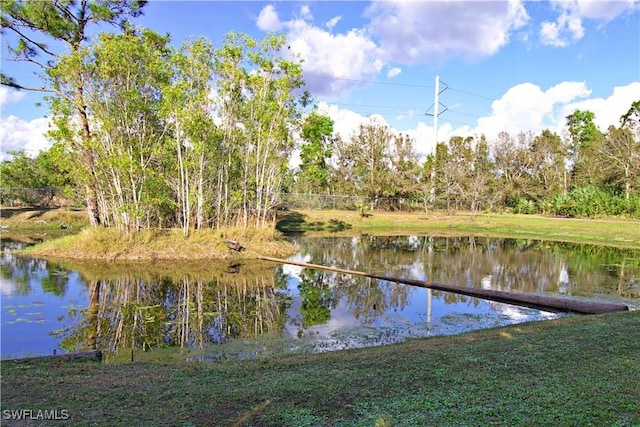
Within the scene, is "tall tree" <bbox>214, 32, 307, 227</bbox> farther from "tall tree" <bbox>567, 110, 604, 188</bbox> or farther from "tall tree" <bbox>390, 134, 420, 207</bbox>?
"tall tree" <bbox>567, 110, 604, 188</bbox>

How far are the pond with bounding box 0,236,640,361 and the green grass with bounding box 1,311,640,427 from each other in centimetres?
187

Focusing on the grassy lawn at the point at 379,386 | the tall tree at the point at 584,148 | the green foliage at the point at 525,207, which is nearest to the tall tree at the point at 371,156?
the green foliage at the point at 525,207

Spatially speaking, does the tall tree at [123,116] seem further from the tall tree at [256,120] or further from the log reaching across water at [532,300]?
the log reaching across water at [532,300]

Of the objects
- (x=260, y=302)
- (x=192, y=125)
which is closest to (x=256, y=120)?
(x=192, y=125)

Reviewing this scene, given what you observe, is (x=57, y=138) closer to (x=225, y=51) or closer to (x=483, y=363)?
(x=225, y=51)

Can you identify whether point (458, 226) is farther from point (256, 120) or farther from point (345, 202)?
point (256, 120)

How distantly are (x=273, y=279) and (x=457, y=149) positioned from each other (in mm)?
41702

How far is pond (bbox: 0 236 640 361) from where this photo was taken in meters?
8.27

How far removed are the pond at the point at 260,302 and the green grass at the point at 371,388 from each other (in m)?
1.87

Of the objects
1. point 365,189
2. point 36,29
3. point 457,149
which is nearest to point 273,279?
point 36,29

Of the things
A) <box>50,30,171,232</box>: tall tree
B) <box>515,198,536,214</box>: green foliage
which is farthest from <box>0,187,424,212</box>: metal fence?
<box>50,30,171,232</box>: tall tree

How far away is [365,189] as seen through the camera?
4534cm

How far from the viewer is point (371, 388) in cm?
477

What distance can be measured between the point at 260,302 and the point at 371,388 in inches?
284
